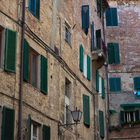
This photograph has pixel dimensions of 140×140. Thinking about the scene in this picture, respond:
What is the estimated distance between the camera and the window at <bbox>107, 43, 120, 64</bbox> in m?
29.7

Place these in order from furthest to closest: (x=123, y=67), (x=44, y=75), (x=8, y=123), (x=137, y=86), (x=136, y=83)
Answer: (x=123, y=67)
(x=136, y=83)
(x=137, y=86)
(x=44, y=75)
(x=8, y=123)

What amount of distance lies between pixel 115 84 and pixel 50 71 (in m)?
12.5

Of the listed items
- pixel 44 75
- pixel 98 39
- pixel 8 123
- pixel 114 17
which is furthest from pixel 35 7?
pixel 114 17

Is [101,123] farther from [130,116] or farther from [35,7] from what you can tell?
[35,7]

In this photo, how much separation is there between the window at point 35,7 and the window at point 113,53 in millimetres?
13704

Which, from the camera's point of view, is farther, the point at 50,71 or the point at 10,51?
the point at 50,71

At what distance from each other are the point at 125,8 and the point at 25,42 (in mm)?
17558

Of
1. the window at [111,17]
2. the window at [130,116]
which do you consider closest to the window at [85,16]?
the window at [130,116]

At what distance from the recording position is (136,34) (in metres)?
30.6

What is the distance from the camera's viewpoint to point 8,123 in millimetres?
12945

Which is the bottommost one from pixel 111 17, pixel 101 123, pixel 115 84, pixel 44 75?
pixel 101 123

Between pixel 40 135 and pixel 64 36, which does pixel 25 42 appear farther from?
pixel 64 36

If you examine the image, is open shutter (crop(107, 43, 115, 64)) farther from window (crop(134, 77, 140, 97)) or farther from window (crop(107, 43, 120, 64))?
window (crop(134, 77, 140, 97))

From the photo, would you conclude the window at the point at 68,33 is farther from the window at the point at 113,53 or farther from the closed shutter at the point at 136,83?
the closed shutter at the point at 136,83
